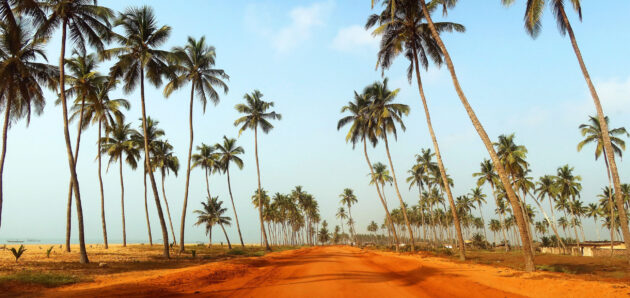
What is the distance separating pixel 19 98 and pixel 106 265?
45.6 ft

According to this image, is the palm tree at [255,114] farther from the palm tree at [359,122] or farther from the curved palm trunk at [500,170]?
the curved palm trunk at [500,170]

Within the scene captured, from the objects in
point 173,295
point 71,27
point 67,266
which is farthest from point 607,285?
point 71,27

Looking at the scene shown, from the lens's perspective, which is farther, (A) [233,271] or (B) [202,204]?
(B) [202,204]

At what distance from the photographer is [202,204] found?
54.4m

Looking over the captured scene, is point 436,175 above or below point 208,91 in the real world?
below

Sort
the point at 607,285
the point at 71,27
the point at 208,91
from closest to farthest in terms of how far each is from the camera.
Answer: the point at 607,285 < the point at 71,27 < the point at 208,91

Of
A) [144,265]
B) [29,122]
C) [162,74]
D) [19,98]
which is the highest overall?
[162,74]

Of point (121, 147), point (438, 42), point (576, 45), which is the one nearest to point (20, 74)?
Answer: point (121, 147)

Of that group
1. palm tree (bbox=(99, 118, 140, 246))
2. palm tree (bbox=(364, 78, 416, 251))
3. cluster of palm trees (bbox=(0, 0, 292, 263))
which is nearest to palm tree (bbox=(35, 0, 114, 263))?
cluster of palm trees (bbox=(0, 0, 292, 263))

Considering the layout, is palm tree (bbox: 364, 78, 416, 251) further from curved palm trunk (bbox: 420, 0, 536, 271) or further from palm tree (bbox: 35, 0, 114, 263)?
palm tree (bbox: 35, 0, 114, 263)

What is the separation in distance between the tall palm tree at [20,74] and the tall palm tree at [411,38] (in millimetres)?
20050

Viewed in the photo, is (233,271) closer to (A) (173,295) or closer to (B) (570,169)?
(A) (173,295)

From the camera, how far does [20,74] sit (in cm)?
1750

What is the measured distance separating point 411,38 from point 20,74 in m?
24.2
